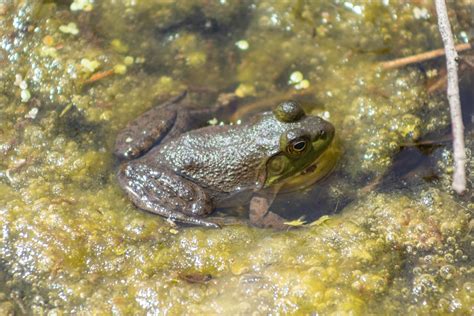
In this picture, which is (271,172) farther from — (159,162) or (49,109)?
(49,109)

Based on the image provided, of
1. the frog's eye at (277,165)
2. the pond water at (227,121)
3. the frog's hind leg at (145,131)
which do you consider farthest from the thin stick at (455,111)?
the frog's hind leg at (145,131)

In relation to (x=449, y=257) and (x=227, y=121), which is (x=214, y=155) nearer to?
(x=227, y=121)

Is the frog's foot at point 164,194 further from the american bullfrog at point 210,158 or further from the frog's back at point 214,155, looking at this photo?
the frog's back at point 214,155

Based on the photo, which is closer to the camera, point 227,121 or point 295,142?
point 295,142

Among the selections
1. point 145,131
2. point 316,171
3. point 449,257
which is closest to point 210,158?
point 145,131

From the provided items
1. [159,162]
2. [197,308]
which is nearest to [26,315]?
[197,308]

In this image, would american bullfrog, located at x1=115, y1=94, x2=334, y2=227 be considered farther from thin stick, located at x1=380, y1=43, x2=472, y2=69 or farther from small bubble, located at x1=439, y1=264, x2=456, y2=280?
small bubble, located at x1=439, y1=264, x2=456, y2=280
